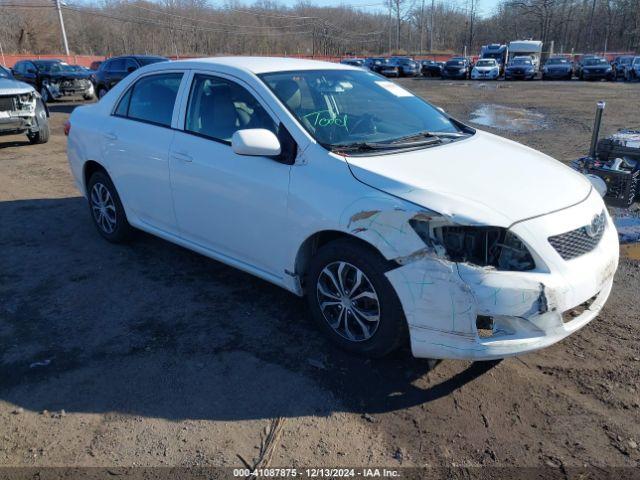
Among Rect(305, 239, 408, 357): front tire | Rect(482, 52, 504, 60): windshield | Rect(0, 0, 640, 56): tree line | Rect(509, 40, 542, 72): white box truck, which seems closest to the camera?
Rect(305, 239, 408, 357): front tire

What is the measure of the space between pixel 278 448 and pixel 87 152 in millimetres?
3814

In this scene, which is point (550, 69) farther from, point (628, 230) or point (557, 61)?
point (628, 230)

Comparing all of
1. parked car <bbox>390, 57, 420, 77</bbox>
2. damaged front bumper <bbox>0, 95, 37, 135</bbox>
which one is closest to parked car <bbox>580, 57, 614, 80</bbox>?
parked car <bbox>390, 57, 420, 77</bbox>

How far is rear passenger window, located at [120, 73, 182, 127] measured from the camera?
436 centimetres

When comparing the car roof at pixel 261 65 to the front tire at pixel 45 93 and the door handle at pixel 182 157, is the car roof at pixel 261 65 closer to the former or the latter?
the door handle at pixel 182 157

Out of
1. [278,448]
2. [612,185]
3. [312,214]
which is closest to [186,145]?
[312,214]

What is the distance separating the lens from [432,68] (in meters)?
40.5

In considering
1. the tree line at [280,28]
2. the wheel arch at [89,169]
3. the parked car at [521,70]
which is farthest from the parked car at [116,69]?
the tree line at [280,28]

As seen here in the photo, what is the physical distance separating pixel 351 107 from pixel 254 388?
7.15ft

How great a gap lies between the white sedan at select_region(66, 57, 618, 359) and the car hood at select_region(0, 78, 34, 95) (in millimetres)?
7023

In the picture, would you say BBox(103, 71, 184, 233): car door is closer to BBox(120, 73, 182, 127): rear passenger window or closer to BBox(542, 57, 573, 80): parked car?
BBox(120, 73, 182, 127): rear passenger window

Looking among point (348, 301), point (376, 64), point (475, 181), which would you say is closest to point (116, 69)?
point (348, 301)

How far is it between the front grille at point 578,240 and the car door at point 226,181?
164 centimetres

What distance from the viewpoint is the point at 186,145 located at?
4.05 metres
